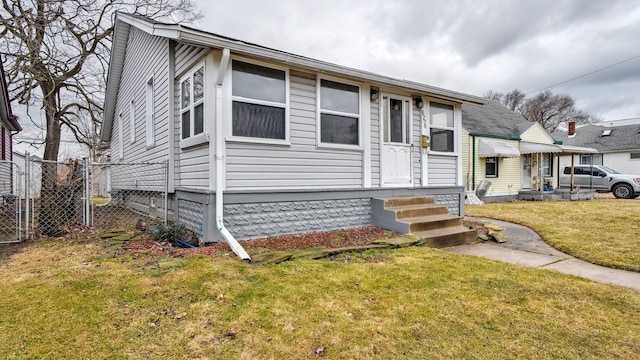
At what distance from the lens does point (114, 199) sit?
39.8 feet

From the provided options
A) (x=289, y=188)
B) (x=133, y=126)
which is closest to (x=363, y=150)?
(x=289, y=188)

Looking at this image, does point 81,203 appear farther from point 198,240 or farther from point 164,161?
point 198,240

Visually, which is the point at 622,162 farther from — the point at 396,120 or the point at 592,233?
the point at 396,120

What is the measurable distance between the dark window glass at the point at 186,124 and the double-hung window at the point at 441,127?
218 inches

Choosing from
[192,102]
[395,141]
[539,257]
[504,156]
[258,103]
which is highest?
[192,102]

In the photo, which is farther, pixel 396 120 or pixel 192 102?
pixel 396 120

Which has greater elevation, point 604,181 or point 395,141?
point 395,141

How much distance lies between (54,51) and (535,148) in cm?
1944

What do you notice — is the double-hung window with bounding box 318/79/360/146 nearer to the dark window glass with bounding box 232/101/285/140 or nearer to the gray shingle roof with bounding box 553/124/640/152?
the dark window glass with bounding box 232/101/285/140

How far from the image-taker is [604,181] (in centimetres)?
1753

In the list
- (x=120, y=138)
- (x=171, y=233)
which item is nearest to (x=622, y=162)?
(x=171, y=233)

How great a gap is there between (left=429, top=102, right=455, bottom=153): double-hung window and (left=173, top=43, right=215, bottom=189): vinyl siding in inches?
211

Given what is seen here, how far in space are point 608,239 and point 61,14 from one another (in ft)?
45.9

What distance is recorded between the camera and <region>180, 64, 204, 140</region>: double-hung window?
18.4ft
